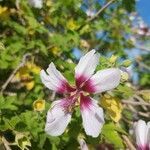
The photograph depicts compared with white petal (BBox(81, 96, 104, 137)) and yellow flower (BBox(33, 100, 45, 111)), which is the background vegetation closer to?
yellow flower (BBox(33, 100, 45, 111))

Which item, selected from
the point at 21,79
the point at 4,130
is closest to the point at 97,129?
the point at 4,130

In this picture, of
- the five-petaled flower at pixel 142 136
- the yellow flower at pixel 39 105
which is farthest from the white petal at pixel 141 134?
the yellow flower at pixel 39 105

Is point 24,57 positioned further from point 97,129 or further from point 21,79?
point 97,129

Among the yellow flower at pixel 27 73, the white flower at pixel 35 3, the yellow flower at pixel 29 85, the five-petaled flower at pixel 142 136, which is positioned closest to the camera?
the five-petaled flower at pixel 142 136

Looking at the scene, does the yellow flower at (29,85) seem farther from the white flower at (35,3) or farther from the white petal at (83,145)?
the white petal at (83,145)

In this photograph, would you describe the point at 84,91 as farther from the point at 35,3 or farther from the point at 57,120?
the point at 35,3

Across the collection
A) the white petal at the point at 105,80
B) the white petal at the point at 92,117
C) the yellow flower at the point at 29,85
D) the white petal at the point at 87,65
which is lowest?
the white petal at the point at 92,117

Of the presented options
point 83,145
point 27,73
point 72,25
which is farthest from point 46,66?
point 83,145
